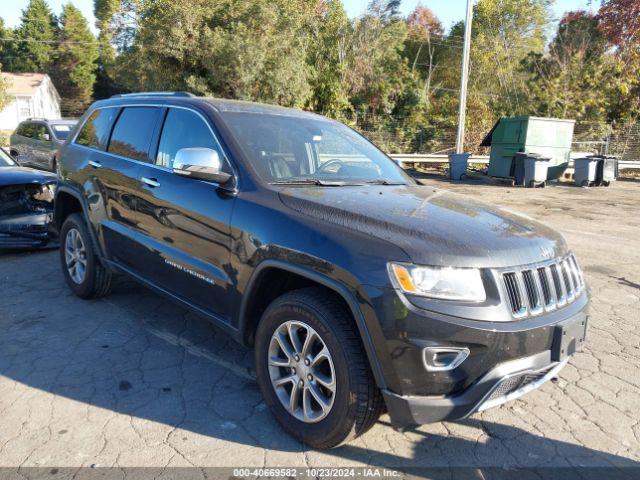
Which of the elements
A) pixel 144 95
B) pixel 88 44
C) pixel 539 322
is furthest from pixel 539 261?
pixel 88 44

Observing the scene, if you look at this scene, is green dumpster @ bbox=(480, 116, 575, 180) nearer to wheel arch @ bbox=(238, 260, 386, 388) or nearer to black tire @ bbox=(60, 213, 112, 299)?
black tire @ bbox=(60, 213, 112, 299)

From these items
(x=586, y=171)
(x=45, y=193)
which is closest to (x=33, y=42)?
(x=586, y=171)

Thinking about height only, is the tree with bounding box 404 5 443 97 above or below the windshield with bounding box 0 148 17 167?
above

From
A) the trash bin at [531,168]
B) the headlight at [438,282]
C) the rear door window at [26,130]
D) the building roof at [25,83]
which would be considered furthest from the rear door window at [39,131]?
the building roof at [25,83]

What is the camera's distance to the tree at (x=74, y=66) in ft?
176

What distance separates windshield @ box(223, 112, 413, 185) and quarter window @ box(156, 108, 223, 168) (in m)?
0.19

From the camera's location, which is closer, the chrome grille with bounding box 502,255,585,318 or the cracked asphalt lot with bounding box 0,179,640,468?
the chrome grille with bounding box 502,255,585,318

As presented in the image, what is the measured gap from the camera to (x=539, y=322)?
249cm

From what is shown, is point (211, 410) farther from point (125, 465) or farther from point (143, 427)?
point (125, 465)

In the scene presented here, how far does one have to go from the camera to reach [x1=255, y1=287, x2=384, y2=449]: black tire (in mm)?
2467

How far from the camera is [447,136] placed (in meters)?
25.6

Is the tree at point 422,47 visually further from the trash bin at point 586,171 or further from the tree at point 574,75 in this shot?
the trash bin at point 586,171

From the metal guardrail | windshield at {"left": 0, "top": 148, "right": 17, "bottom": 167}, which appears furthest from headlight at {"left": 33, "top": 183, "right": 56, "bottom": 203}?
the metal guardrail

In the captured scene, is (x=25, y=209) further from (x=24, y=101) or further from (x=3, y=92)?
(x=24, y=101)
